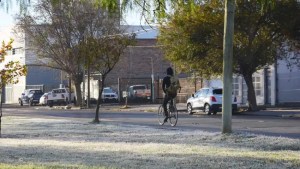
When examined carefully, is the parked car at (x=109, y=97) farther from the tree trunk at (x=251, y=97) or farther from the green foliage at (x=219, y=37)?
the tree trunk at (x=251, y=97)

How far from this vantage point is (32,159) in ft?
35.7

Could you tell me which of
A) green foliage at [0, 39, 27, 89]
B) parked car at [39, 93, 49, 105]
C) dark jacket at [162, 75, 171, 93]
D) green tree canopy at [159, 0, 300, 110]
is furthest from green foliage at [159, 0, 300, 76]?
parked car at [39, 93, 49, 105]

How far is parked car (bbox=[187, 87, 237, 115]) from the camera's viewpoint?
31.4 metres

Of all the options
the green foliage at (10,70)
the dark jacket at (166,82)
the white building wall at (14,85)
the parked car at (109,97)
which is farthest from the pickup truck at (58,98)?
the dark jacket at (166,82)

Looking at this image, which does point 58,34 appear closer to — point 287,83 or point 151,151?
point 287,83

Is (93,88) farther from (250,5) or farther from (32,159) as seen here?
(32,159)

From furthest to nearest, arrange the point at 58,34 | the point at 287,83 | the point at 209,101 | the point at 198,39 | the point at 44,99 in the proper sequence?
the point at 44,99, the point at 58,34, the point at 287,83, the point at 209,101, the point at 198,39

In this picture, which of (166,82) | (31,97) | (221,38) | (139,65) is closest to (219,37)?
(221,38)

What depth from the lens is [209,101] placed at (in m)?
31.5

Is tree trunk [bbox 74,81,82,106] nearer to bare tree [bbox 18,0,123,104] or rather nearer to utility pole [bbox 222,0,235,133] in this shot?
bare tree [bbox 18,0,123,104]

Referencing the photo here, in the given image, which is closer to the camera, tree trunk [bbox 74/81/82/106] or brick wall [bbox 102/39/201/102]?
tree trunk [bbox 74/81/82/106]

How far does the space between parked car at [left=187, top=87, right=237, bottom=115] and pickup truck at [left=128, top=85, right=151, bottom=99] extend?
1941 cm

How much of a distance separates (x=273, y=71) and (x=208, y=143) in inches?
991

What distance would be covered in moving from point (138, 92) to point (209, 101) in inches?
844
